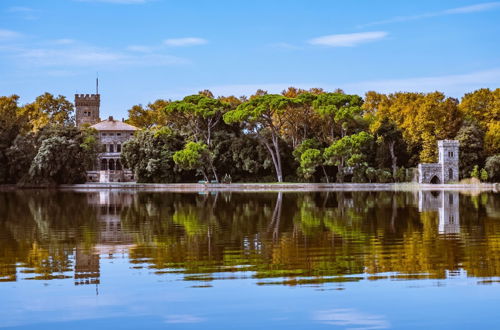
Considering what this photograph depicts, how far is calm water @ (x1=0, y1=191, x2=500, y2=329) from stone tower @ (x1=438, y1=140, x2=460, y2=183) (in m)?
34.4

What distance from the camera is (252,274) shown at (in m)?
14.3

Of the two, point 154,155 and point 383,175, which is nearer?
point 383,175

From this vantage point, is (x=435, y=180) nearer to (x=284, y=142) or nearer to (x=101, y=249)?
(x=284, y=142)

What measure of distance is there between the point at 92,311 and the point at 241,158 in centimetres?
5140

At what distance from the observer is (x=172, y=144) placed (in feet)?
212

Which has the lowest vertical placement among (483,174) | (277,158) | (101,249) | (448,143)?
(101,249)

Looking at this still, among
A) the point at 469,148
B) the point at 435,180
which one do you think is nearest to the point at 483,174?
the point at 469,148

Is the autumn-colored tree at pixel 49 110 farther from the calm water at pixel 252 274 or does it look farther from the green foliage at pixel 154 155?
the calm water at pixel 252 274

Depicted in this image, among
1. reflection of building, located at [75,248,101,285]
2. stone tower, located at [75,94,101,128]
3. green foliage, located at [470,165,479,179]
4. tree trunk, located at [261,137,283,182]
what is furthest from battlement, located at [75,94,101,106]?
reflection of building, located at [75,248,101,285]

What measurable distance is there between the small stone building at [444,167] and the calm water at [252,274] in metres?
34.4

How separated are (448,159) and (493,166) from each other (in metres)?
3.69

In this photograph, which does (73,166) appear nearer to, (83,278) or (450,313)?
(83,278)

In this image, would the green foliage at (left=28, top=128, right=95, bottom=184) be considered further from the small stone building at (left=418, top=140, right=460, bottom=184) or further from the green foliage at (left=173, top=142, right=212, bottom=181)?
the small stone building at (left=418, top=140, right=460, bottom=184)

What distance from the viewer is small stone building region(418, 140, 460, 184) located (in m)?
59.5
